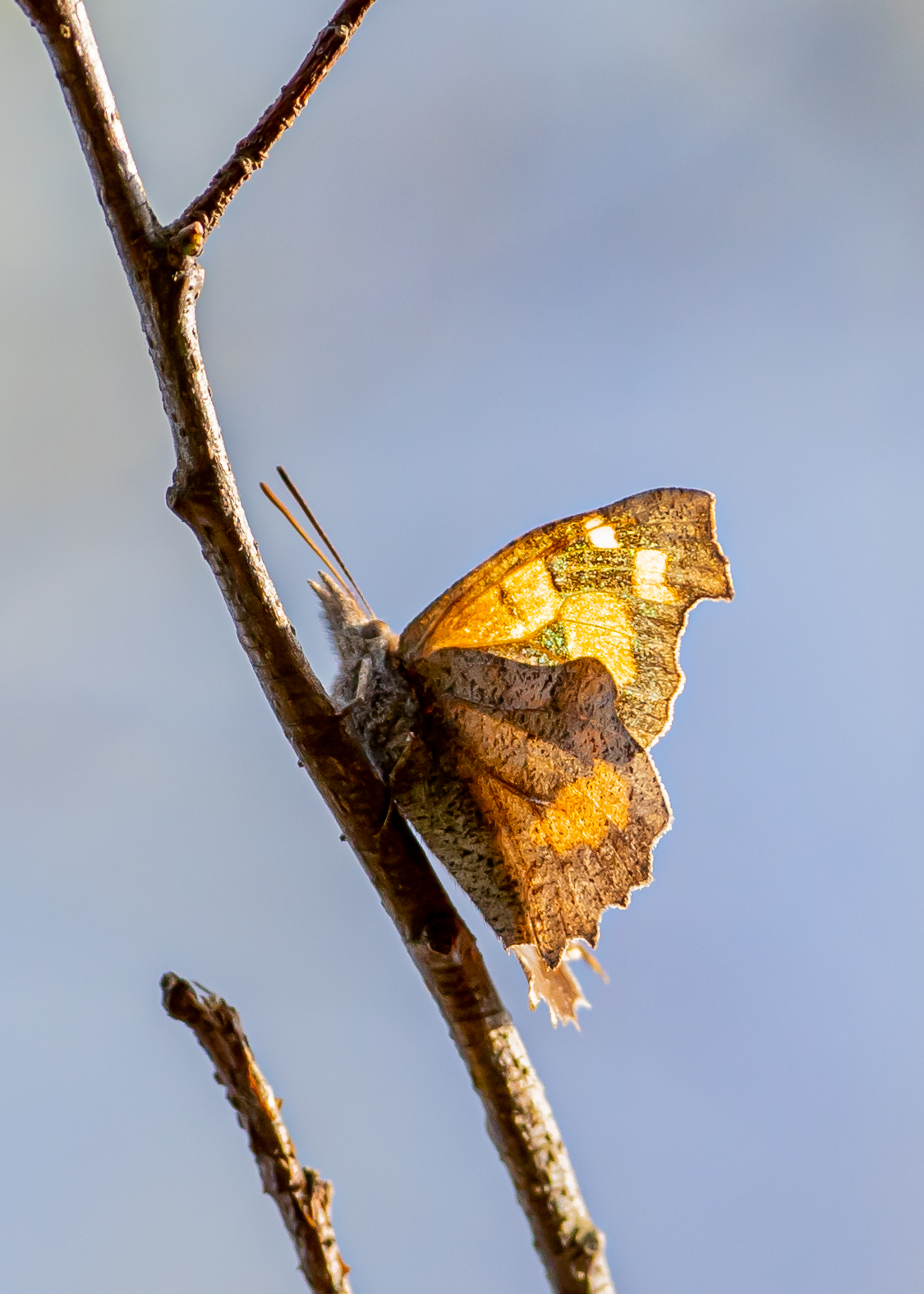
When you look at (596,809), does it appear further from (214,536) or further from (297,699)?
(214,536)

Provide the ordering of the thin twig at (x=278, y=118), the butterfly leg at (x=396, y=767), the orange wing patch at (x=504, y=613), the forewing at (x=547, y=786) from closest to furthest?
the thin twig at (x=278, y=118) → the butterfly leg at (x=396, y=767) → the forewing at (x=547, y=786) → the orange wing patch at (x=504, y=613)

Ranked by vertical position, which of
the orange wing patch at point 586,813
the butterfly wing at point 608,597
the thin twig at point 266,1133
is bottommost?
the thin twig at point 266,1133

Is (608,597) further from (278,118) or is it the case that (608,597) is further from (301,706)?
(278,118)

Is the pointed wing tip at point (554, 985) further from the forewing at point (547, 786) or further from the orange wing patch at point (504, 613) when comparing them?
the orange wing patch at point (504, 613)

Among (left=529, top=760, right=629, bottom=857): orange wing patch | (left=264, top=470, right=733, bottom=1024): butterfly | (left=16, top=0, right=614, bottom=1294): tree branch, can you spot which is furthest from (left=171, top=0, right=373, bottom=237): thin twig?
(left=529, top=760, right=629, bottom=857): orange wing patch

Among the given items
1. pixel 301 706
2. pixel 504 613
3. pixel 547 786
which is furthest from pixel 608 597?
pixel 301 706

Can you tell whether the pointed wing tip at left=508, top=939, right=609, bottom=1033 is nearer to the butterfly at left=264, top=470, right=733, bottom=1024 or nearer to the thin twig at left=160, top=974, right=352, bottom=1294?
the butterfly at left=264, top=470, right=733, bottom=1024

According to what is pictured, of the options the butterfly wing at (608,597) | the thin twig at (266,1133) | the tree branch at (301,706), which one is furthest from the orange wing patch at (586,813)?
the thin twig at (266,1133)

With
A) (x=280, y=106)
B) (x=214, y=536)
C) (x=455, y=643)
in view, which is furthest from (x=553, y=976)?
(x=280, y=106)
